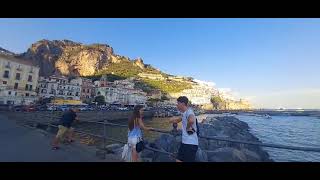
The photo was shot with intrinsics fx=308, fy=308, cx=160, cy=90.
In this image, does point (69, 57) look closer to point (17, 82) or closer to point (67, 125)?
point (17, 82)

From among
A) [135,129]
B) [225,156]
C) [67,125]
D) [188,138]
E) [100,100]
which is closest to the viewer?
[188,138]

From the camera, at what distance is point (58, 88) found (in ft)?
251

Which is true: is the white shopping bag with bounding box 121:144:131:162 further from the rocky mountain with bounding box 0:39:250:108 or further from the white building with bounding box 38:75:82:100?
the rocky mountain with bounding box 0:39:250:108

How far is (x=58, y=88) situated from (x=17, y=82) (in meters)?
14.3

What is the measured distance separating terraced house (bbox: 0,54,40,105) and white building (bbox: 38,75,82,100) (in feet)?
13.8

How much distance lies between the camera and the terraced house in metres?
57.4

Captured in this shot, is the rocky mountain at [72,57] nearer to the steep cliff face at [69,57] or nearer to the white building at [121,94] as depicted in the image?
the steep cliff face at [69,57]

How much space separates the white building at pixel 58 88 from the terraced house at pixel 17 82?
4.21 metres

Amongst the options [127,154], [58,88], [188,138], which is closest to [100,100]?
[58,88]

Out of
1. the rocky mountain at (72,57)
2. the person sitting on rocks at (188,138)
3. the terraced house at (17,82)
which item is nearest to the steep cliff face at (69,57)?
the rocky mountain at (72,57)

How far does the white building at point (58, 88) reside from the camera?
72.1 m

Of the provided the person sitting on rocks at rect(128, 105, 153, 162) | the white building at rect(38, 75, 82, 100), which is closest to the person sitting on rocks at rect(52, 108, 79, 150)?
the person sitting on rocks at rect(128, 105, 153, 162)
